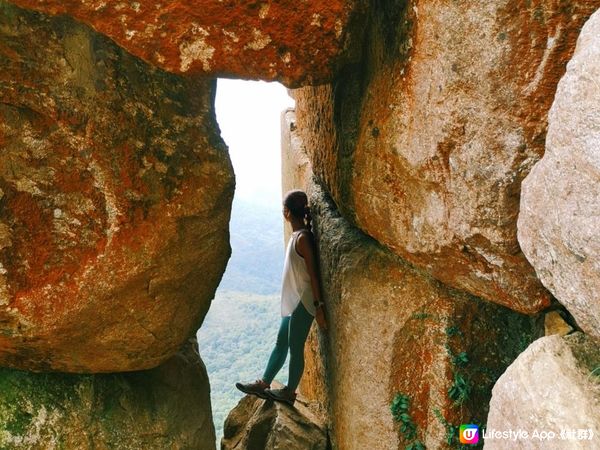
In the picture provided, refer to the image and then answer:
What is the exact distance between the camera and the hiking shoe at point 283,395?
6309 mm

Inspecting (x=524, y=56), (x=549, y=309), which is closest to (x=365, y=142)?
(x=524, y=56)

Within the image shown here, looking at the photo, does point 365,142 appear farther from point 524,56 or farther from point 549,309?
point 549,309

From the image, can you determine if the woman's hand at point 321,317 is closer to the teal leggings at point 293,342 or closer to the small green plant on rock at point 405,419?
the teal leggings at point 293,342

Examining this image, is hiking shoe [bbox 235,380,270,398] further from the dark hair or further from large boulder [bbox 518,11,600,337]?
large boulder [bbox 518,11,600,337]

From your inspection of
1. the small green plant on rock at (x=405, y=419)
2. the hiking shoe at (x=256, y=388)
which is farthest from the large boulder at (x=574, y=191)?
the hiking shoe at (x=256, y=388)

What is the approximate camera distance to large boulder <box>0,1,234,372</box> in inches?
181

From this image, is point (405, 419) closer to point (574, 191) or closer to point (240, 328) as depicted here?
point (574, 191)

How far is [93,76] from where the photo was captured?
15.5ft

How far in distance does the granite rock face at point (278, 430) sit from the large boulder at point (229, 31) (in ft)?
11.9

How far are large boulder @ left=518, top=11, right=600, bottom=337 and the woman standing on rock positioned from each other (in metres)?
3.17

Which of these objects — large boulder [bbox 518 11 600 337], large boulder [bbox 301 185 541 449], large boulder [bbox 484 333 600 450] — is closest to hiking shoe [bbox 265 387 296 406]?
large boulder [bbox 301 185 541 449]

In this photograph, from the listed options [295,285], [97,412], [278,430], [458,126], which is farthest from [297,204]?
[97,412]

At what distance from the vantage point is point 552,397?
291 cm

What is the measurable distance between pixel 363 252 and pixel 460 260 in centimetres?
148
